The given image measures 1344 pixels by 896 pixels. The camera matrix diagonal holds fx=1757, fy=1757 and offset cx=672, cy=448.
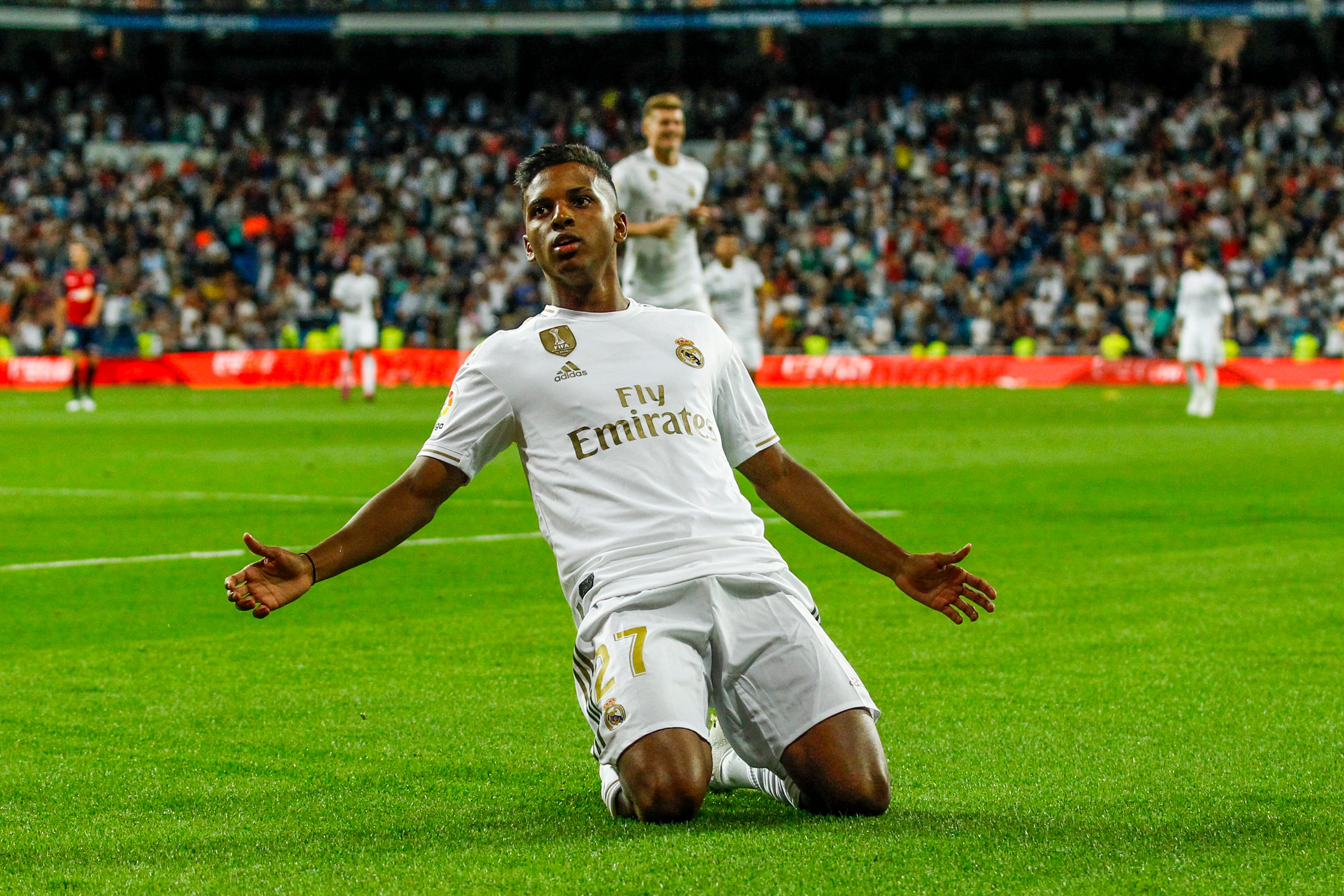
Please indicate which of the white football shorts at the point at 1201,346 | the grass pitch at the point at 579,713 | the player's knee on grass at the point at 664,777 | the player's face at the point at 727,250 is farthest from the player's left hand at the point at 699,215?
the white football shorts at the point at 1201,346

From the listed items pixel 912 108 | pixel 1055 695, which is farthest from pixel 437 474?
pixel 912 108

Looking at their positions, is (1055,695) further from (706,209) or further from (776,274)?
(776,274)

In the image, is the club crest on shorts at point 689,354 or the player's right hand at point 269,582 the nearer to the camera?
the player's right hand at point 269,582

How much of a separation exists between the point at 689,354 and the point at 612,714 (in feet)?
3.11

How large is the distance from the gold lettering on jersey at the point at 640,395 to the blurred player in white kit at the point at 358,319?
69.9 ft

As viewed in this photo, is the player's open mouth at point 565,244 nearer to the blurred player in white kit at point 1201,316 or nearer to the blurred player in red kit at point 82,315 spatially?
the blurred player in white kit at point 1201,316

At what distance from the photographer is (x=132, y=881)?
3330 millimetres

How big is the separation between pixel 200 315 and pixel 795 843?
3441 centimetres

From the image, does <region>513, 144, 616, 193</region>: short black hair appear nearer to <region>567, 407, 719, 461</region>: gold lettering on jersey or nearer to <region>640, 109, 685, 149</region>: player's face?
<region>567, 407, 719, 461</region>: gold lettering on jersey

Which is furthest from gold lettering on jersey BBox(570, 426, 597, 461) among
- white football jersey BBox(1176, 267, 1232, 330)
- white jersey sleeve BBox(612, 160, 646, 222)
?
white football jersey BBox(1176, 267, 1232, 330)

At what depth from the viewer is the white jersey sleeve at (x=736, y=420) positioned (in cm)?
449

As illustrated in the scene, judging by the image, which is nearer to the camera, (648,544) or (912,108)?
(648,544)

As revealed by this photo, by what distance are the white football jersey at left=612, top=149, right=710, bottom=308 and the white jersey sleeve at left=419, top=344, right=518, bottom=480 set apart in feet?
27.0

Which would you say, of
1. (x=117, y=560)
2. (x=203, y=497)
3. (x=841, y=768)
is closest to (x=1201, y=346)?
(x=203, y=497)
